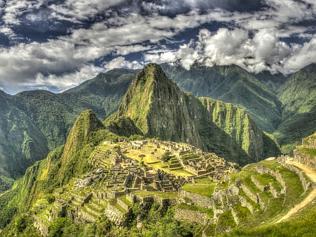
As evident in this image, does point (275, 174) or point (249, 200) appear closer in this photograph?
point (249, 200)

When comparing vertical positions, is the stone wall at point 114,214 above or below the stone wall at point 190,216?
below

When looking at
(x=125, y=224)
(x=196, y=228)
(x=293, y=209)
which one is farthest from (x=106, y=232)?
(x=293, y=209)

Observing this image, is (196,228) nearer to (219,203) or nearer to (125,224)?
(219,203)

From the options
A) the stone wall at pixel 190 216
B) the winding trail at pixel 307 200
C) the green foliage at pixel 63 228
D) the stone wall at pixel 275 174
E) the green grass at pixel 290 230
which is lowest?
the green foliage at pixel 63 228

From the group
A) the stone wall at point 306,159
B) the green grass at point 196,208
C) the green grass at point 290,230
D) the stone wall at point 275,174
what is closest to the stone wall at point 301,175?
the stone wall at point 275,174

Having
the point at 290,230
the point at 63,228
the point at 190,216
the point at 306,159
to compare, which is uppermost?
the point at 290,230

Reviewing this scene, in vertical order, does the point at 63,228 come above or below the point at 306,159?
below

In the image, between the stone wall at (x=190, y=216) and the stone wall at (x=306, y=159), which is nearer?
the stone wall at (x=306, y=159)

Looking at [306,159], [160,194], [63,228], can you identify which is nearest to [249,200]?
[306,159]

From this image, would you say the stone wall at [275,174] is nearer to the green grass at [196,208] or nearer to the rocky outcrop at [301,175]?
the rocky outcrop at [301,175]

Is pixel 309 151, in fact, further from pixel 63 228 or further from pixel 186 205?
pixel 63 228

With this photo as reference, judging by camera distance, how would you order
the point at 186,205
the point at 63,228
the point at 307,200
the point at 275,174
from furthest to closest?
the point at 63,228, the point at 186,205, the point at 275,174, the point at 307,200

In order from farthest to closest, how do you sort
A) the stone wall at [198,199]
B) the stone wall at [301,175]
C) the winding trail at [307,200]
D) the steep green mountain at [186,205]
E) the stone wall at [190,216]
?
the stone wall at [198,199] < the stone wall at [190,216] < the stone wall at [301,175] < the steep green mountain at [186,205] < the winding trail at [307,200]

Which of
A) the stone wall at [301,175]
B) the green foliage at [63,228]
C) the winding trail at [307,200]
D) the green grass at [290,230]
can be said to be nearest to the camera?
the green grass at [290,230]
